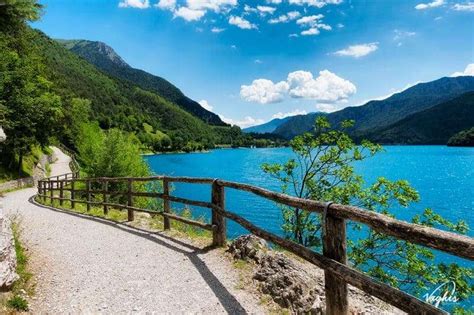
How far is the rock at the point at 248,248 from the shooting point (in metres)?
8.09

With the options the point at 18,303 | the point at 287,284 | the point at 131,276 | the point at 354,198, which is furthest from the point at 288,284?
the point at 354,198

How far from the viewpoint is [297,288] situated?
20.2 feet

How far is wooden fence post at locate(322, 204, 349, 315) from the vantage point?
4.60 metres

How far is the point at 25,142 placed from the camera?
3947cm

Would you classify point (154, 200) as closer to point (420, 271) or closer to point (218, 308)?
point (420, 271)

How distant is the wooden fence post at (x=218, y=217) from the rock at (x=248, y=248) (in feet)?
2.07

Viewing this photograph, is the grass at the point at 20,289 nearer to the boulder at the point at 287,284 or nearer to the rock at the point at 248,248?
the boulder at the point at 287,284

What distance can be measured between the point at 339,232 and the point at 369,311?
5.19 feet

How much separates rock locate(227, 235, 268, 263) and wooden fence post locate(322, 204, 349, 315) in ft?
10.4

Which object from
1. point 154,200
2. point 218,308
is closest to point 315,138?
point 218,308

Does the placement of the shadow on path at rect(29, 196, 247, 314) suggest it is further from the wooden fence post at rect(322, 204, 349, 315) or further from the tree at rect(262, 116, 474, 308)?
the tree at rect(262, 116, 474, 308)

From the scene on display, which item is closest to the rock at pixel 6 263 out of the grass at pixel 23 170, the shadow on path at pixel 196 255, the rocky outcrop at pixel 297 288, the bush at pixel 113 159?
the shadow on path at pixel 196 255

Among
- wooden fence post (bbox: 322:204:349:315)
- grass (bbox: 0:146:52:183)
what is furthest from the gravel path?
grass (bbox: 0:146:52:183)

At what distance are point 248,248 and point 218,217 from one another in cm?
126
